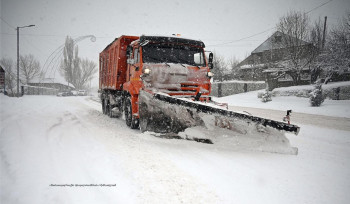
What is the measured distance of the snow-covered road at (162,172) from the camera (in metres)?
2.65

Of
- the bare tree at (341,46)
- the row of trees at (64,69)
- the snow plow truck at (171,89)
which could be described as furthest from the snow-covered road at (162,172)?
the row of trees at (64,69)

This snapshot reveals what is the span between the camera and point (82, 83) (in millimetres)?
75500

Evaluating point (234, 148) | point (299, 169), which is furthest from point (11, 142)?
point (299, 169)

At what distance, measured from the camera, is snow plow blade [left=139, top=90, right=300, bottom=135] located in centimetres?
421

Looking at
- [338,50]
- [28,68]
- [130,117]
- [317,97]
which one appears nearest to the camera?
[130,117]

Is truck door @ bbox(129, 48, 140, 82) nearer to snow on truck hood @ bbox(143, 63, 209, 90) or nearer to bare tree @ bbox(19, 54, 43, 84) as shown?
snow on truck hood @ bbox(143, 63, 209, 90)

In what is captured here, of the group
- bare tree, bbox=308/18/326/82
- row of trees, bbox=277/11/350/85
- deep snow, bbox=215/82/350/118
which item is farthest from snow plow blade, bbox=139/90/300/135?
bare tree, bbox=308/18/326/82

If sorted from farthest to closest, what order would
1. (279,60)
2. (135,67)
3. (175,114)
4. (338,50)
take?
(279,60)
(338,50)
(135,67)
(175,114)

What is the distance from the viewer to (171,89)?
6.08 metres

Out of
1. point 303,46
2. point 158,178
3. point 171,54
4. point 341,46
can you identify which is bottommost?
point 158,178

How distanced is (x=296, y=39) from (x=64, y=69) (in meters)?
58.5

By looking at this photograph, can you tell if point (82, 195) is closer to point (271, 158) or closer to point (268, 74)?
point (271, 158)

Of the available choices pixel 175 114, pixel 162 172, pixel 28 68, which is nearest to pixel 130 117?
pixel 175 114

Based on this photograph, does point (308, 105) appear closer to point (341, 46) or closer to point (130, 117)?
point (341, 46)
